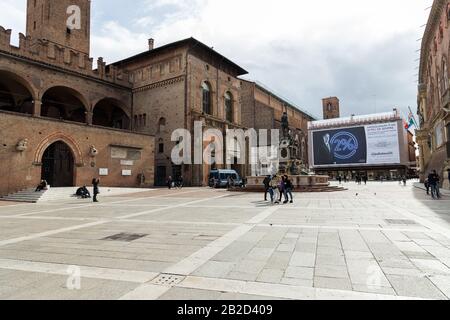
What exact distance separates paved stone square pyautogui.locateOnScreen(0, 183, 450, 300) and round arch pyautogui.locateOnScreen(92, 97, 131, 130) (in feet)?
106

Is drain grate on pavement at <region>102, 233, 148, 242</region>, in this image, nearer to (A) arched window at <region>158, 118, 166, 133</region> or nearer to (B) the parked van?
(B) the parked van

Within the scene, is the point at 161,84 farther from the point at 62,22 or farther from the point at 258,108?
the point at 258,108

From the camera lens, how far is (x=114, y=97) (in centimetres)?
3688

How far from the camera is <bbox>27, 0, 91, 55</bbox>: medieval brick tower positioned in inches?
1313

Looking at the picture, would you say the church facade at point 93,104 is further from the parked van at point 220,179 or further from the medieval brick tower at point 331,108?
the medieval brick tower at point 331,108

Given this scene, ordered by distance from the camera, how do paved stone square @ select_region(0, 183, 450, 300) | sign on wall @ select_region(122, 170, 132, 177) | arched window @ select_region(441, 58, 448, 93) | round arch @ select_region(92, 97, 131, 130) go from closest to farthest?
paved stone square @ select_region(0, 183, 450, 300) → arched window @ select_region(441, 58, 448, 93) → sign on wall @ select_region(122, 170, 132, 177) → round arch @ select_region(92, 97, 131, 130)

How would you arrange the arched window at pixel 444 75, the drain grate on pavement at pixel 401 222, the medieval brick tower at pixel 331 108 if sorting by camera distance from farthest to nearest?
the medieval brick tower at pixel 331 108
the arched window at pixel 444 75
the drain grate on pavement at pixel 401 222

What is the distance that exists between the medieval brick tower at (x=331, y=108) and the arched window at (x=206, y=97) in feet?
244

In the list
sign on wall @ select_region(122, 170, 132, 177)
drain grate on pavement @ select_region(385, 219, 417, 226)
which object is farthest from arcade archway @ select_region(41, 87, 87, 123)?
drain grate on pavement @ select_region(385, 219, 417, 226)

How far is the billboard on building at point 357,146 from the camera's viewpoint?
2640 inches

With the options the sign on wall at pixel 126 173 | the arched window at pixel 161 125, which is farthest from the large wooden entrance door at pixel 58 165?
the arched window at pixel 161 125

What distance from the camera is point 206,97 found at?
39.7 meters
